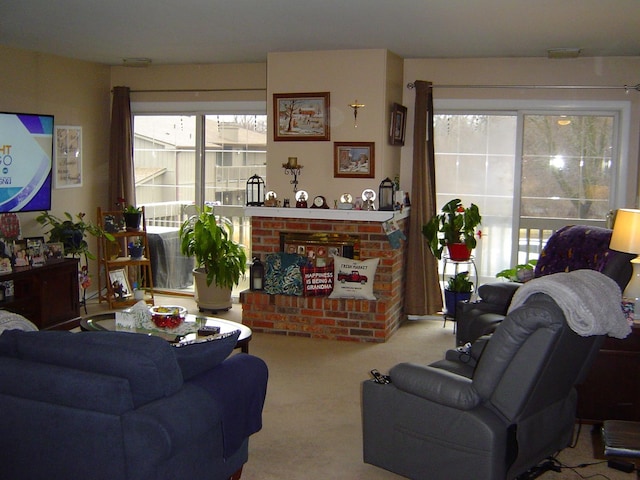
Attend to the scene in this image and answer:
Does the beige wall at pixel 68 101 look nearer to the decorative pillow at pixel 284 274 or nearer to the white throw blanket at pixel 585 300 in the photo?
the decorative pillow at pixel 284 274

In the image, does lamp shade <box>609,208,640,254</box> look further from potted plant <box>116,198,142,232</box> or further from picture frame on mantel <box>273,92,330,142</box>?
potted plant <box>116,198,142,232</box>

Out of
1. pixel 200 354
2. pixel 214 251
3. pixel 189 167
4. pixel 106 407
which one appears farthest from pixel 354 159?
pixel 106 407

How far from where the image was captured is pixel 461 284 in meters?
6.30

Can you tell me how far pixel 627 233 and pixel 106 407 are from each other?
3124 mm

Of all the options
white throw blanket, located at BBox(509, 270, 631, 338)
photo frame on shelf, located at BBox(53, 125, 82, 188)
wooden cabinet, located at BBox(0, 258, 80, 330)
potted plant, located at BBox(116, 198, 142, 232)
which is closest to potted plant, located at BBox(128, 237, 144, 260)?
potted plant, located at BBox(116, 198, 142, 232)

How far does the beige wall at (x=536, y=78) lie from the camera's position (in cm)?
615

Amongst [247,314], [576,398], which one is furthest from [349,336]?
[576,398]

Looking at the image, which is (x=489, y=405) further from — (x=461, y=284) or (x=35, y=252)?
(x=35, y=252)

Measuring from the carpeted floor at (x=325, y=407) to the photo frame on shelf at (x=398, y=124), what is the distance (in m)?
1.69

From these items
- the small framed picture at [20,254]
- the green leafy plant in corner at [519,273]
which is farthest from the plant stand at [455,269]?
the small framed picture at [20,254]

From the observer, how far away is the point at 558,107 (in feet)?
20.7

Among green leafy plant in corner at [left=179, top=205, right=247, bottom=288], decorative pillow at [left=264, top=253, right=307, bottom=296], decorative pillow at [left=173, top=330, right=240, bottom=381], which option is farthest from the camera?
green leafy plant in corner at [left=179, top=205, right=247, bottom=288]

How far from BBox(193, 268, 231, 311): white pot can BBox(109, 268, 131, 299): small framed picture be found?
82cm

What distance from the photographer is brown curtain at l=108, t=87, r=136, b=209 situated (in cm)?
728
